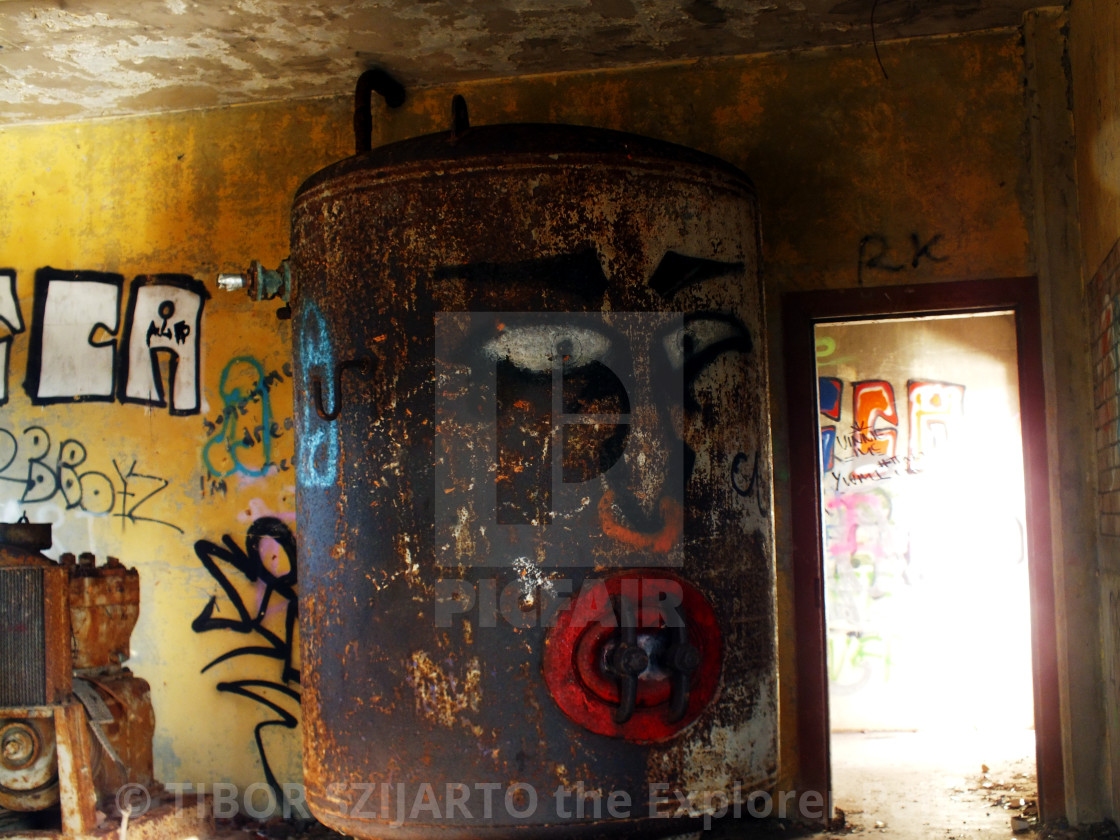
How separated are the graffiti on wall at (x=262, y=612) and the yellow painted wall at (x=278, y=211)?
0.03 m

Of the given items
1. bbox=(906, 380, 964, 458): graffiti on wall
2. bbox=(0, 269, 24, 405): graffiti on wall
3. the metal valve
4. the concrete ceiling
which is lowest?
bbox=(906, 380, 964, 458): graffiti on wall

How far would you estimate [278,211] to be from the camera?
15.0ft

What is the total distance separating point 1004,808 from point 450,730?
9.91 ft

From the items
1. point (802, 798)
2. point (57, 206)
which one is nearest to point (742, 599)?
point (802, 798)

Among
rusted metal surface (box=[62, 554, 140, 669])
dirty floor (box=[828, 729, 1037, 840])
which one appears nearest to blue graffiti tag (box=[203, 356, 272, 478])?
rusted metal surface (box=[62, 554, 140, 669])

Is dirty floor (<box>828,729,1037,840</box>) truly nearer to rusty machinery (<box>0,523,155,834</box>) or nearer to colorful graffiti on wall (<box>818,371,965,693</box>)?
colorful graffiti on wall (<box>818,371,965,693</box>)

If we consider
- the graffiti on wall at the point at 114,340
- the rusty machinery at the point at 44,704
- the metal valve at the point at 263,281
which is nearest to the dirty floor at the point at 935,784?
the rusty machinery at the point at 44,704

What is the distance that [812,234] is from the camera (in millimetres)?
4133

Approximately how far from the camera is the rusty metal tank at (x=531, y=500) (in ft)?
8.77

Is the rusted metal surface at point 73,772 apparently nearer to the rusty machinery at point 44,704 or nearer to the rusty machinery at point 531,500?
Result: the rusty machinery at point 44,704

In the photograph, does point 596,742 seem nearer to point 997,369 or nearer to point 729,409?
point 729,409

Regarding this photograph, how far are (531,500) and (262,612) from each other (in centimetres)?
232

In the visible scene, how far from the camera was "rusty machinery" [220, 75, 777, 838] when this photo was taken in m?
2.67

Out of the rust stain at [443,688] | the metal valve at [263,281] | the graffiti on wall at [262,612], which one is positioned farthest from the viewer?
the graffiti on wall at [262,612]
